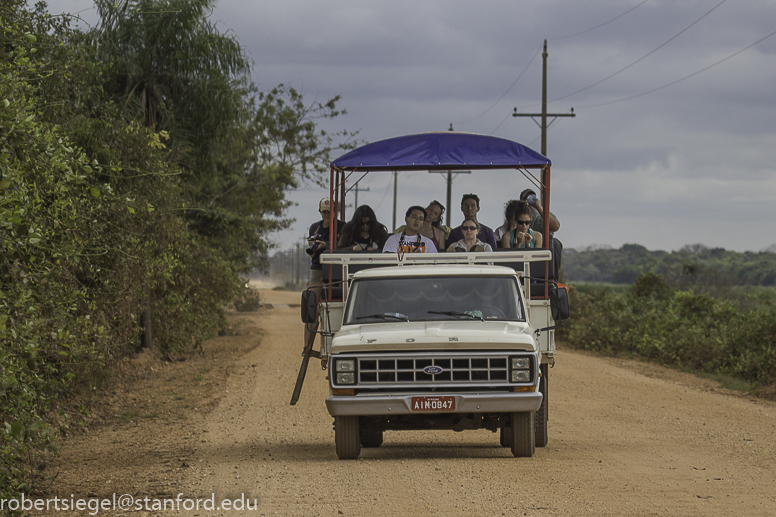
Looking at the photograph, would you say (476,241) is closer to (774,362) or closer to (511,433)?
(511,433)

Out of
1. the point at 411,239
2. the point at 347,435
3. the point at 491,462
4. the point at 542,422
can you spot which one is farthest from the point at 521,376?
the point at 411,239

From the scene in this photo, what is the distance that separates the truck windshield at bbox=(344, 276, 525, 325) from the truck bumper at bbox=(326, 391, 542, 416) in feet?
3.13

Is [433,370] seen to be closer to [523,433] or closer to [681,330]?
[523,433]

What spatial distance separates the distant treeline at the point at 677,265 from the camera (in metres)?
41.2

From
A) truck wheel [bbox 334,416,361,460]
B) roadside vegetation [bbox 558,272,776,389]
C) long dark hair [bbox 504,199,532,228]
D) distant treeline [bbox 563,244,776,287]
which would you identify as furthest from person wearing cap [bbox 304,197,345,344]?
distant treeline [bbox 563,244,776,287]

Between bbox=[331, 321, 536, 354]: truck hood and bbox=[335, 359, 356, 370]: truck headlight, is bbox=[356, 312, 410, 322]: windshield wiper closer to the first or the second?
bbox=[331, 321, 536, 354]: truck hood

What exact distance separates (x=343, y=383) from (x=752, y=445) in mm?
4917

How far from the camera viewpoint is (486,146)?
34.3 feet

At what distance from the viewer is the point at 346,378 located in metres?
7.67

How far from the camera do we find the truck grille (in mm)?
7594

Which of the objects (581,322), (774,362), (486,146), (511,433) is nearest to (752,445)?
(511,433)

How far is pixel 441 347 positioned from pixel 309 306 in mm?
1639

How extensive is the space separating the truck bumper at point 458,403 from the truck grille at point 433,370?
122mm

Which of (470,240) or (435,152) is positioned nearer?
(470,240)
